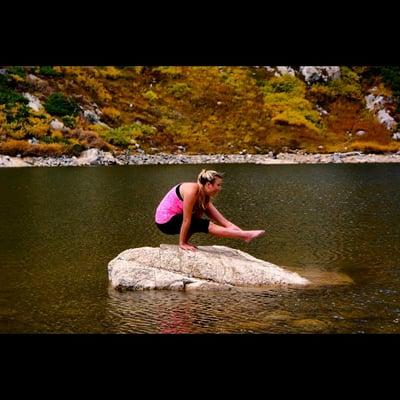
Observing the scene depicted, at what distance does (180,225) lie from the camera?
1315 cm

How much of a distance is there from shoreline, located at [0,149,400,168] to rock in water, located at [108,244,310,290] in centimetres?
4102

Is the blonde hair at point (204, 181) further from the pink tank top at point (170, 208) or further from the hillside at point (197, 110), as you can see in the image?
the hillside at point (197, 110)

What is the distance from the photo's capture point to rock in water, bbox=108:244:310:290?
12.5m

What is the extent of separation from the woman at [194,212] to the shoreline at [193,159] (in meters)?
40.8

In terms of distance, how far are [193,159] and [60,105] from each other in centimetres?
1553

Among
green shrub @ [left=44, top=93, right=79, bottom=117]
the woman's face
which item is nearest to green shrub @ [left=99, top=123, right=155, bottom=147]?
green shrub @ [left=44, top=93, right=79, bottom=117]

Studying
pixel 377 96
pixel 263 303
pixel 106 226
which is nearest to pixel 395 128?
pixel 377 96

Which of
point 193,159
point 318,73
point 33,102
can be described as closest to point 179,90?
point 33,102

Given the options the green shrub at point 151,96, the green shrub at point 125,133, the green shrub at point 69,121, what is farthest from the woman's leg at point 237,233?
the green shrub at point 151,96

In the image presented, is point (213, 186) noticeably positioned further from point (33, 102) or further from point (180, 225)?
point (33, 102)

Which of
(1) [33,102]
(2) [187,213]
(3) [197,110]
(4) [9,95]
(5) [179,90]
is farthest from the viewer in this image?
(5) [179,90]

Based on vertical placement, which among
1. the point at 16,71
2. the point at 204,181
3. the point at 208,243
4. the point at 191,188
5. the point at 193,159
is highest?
the point at 16,71
